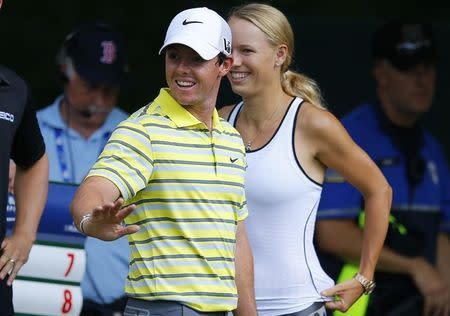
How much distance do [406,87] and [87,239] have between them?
161cm

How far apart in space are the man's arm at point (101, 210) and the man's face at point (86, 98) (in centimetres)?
243

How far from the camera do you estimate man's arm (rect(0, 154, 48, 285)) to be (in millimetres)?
Answer: 3982

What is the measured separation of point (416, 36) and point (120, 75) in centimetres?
135

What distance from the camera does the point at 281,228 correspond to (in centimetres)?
412

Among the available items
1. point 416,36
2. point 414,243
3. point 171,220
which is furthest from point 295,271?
point 416,36

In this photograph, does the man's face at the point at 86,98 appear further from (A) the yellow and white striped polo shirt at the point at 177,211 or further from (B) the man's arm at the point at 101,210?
(B) the man's arm at the point at 101,210

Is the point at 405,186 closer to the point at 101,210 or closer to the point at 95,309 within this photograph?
the point at 95,309

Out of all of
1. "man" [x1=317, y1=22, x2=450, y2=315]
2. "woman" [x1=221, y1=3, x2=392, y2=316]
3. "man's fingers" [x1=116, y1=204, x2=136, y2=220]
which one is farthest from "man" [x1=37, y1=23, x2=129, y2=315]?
"man's fingers" [x1=116, y1=204, x2=136, y2=220]

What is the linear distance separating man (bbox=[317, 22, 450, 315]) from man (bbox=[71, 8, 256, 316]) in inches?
75.3

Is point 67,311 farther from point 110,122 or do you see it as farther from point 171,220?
point 171,220

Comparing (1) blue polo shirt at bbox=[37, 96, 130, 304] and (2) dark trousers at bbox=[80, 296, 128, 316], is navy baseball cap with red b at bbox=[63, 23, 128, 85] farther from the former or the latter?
(2) dark trousers at bbox=[80, 296, 128, 316]

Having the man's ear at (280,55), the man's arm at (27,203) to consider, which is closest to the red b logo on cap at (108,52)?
the man's ear at (280,55)

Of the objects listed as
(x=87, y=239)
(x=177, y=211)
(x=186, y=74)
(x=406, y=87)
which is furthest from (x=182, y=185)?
(x=406, y=87)

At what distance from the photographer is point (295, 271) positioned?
13.6ft
